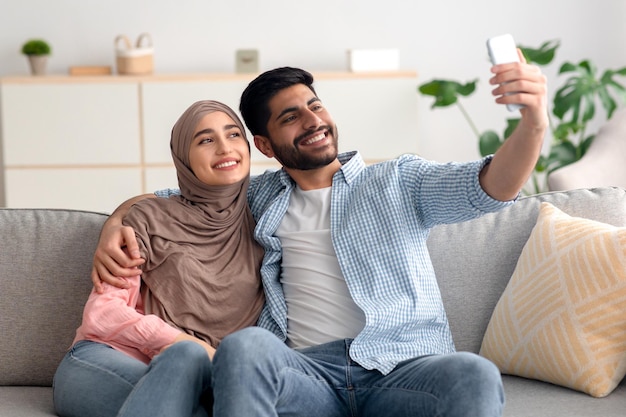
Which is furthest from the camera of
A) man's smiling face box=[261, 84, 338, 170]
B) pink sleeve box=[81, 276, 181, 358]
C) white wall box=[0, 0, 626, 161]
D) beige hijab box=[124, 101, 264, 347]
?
white wall box=[0, 0, 626, 161]

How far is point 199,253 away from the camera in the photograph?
236cm

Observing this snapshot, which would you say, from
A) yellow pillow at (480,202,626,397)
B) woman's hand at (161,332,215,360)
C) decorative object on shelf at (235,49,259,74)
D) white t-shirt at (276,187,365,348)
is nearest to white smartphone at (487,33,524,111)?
yellow pillow at (480,202,626,397)

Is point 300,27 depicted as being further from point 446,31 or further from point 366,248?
point 366,248

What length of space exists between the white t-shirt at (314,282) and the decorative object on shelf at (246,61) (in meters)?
3.01

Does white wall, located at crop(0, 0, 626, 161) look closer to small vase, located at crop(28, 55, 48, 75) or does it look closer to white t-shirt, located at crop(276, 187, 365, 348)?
small vase, located at crop(28, 55, 48, 75)

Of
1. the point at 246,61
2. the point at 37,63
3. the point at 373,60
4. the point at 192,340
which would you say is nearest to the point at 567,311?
the point at 192,340

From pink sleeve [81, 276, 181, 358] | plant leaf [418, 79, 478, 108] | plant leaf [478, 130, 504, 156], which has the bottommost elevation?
pink sleeve [81, 276, 181, 358]

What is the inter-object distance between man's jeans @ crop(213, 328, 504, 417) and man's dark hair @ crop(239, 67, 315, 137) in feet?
2.17

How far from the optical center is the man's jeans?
6.19ft

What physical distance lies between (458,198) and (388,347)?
1.25ft

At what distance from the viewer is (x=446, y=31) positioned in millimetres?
5531

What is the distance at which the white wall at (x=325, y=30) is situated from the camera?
18.1 ft

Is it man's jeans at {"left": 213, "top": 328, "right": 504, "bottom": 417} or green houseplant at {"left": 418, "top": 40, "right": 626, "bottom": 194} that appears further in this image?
green houseplant at {"left": 418, "top": 40, "right": 626, "bottom": 194}

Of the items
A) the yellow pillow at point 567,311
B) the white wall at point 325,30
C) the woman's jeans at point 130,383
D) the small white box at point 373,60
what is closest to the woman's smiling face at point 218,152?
the woman's jeans at point 130,383
